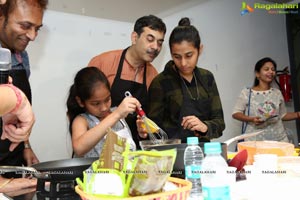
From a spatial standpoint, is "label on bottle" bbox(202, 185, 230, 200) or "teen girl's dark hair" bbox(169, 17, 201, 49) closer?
"label on bottle" bbox(202, 185, 230, 200)

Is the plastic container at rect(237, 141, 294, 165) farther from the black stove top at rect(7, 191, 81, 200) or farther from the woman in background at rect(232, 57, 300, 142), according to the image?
the woman in background at rect(232, 57, 300, 142)

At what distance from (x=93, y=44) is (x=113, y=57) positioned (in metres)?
0.37

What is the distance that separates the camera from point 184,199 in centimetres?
51

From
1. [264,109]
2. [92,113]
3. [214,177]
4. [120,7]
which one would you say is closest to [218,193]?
[214,177]

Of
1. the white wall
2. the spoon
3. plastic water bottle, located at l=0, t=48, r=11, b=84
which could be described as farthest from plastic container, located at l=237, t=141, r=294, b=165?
the white wall

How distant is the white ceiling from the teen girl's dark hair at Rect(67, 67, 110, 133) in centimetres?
64

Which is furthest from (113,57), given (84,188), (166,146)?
(84,188)

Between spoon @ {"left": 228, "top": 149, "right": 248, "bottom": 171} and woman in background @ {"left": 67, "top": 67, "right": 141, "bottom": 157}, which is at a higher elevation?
woman in background @ {"left": 67, "top": 67, "right": 141, "bottom": 157}

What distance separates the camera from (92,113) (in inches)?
49.7

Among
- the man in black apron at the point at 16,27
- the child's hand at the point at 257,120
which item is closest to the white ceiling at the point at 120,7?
the man in black apron at the point at 16,27

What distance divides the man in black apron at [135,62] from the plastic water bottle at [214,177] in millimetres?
847

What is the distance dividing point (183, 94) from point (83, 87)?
0.50m

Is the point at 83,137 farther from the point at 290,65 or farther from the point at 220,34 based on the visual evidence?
the point at 290,65

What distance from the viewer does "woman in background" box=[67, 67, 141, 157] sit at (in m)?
1.12
